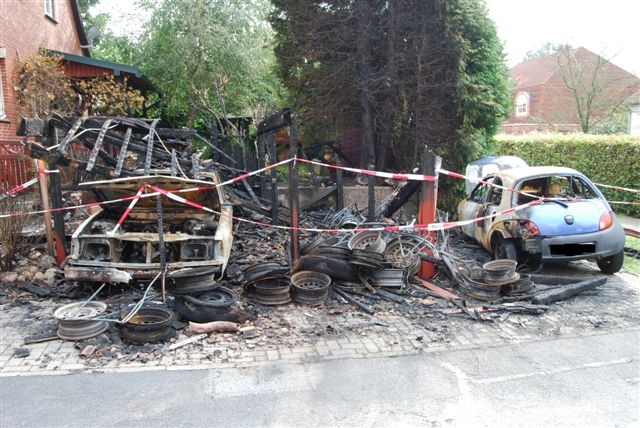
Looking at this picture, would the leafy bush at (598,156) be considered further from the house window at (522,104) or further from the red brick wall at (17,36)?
the house window at (522,104)

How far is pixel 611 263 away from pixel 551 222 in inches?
55.5

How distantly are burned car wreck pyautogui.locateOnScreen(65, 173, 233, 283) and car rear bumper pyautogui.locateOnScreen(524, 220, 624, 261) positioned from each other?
4453 millimetres

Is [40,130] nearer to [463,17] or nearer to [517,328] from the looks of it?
[517,328]

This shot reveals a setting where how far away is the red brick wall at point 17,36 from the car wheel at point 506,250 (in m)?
10.7

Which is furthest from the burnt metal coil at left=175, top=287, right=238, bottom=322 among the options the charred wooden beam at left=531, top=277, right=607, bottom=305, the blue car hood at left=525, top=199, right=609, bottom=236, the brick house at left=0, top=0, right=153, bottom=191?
the brick house at left=0, top=0, right=153, bottom=191

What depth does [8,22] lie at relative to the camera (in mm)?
13109

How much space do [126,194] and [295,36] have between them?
873 cm

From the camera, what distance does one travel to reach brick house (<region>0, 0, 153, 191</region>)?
1031cm

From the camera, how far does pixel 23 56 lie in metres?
13.8

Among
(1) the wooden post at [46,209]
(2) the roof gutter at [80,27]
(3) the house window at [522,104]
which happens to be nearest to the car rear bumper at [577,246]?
(1) the wooden post at [46,209]

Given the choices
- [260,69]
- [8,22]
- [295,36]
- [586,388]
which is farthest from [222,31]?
[586,388]

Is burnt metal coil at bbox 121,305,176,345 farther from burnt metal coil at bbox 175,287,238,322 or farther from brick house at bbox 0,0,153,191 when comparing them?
brick house at bbox 0,0,153,191

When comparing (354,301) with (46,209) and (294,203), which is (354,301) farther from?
(46,209)

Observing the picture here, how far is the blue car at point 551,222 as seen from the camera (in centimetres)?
705
